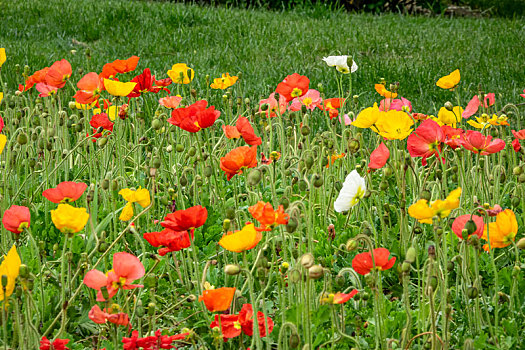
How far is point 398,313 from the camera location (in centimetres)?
151

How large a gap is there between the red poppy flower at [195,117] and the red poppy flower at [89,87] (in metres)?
0.40

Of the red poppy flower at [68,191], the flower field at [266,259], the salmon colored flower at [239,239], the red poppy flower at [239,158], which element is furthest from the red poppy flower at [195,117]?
the salmon colored flower at [239,239]

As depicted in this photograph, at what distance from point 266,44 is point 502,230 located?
13.3 feet

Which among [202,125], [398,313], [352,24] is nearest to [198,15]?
[352,24]

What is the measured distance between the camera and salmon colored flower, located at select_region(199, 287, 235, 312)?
3.81 ft

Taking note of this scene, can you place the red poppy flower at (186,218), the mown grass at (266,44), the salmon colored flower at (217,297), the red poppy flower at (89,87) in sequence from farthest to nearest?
the mown grass at (266,44)
the red poppy flower at (89,87)
the red poppy flower at (186,218)
the salmon colored flower at (217,297)

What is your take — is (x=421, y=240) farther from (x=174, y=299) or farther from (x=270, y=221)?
(x=270, y=221)

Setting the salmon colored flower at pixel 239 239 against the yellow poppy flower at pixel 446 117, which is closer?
the salmon colored flower at pixel 239 239

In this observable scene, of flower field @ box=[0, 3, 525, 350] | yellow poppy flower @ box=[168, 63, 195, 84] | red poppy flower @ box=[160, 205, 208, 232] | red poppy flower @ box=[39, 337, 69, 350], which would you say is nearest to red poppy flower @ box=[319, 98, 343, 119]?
flower field @ box=[0, 3, 525, 350]

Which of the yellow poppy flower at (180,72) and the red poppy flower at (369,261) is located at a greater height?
the yellow poppy flower at (180,72)

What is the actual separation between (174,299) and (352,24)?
16.4 feet

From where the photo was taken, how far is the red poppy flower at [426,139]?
5.31ft

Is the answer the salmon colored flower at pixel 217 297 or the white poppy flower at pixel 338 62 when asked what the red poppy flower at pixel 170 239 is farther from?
the white poppy flower at pixel 338 62

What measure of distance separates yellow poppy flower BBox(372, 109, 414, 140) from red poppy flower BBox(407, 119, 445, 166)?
0.03 m
